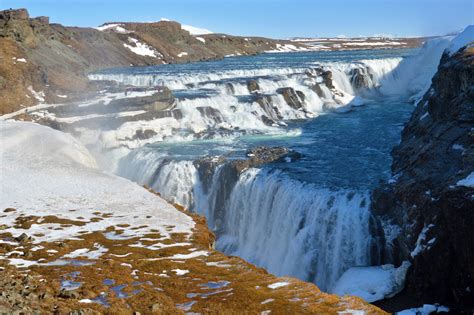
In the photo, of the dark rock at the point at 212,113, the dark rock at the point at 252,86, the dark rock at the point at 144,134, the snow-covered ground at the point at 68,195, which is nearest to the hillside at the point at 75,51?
the dark rock at the point at 144,134

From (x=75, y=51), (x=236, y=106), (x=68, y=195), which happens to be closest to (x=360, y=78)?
(x=236, y=106)

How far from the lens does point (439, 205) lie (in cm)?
1680

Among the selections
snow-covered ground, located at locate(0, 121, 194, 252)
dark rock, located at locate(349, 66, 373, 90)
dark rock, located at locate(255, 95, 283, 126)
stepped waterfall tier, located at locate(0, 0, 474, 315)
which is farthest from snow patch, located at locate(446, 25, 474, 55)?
dark rock, located at locate(349, 66, 373, 90)

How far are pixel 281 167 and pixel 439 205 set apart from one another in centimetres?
1170

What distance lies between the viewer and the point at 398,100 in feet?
182

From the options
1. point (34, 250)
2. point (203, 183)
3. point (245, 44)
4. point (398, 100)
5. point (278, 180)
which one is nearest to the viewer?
point (34, 250)

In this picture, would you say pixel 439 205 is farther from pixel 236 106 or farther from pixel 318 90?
pixel 318 90

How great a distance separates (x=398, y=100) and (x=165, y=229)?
4408 cm

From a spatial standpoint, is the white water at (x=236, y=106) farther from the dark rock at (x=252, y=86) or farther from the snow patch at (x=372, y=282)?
the snow patch at (x=372, y=282)

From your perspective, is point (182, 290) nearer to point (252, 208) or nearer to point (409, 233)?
point (409, 233)

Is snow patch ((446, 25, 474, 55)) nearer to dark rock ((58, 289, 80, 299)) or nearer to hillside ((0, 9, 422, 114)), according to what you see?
dark rock ((58, 289, 80, 299))

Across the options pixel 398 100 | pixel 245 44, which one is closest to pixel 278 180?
pixel 398 100

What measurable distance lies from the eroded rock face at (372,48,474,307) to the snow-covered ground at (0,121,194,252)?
27.5 ft

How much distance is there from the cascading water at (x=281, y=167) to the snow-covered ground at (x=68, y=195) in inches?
211
